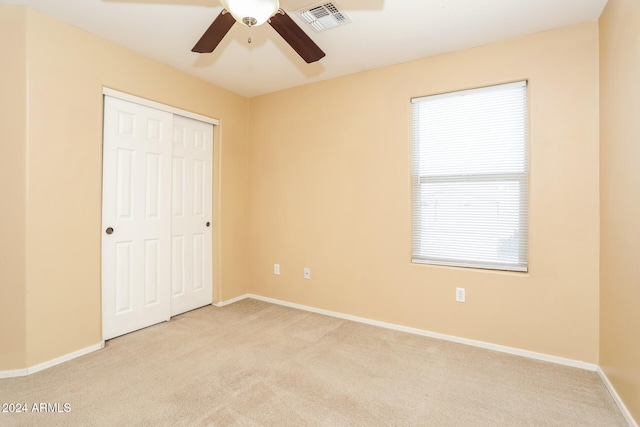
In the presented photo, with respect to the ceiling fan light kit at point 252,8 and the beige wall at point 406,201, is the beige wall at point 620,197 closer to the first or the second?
the beige wall at point 406,201

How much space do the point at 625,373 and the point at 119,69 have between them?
13.7ft

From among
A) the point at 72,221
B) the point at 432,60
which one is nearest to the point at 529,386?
the point at 432,60

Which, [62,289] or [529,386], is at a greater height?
[62,289]

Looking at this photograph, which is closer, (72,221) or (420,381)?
(420,381)

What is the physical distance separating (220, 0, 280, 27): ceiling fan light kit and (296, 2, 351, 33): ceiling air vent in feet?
2.52


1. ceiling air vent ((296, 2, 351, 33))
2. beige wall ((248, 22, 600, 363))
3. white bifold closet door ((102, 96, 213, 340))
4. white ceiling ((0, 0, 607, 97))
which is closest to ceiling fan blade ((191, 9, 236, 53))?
white ceiling ((0, 0, 607, 97))

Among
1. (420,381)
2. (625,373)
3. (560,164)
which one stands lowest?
(420,381)

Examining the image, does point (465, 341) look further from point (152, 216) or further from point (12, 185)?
point (12, 185)

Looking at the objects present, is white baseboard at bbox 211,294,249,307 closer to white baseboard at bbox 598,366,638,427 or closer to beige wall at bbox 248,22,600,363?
beige wall at bbox 248,22,600,363

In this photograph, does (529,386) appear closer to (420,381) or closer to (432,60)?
(420,381)

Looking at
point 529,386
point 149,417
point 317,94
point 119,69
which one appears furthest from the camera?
point 317,94

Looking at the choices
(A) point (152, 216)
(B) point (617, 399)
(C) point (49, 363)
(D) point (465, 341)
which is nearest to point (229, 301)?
(A) point (152, 216)

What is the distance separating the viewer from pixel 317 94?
344 centimetres

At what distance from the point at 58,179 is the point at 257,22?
1926 millimetres
